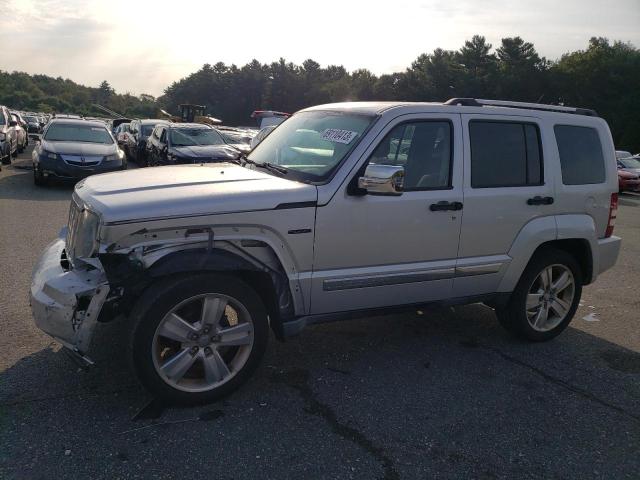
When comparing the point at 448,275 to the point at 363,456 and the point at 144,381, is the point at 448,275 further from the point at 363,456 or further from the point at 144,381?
the point at 144,381

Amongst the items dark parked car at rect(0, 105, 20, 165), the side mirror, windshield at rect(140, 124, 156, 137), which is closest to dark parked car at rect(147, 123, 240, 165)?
dark parked car at rect(0, 105, 20, 165)

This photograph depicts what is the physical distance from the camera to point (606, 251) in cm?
511

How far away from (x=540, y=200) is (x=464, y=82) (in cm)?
5724

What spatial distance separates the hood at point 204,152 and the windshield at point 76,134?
208 centimetres

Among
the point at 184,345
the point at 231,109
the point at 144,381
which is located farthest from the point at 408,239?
the point at 231,109

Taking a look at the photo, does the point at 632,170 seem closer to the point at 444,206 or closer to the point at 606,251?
the point at 606,251

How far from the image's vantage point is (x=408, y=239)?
4.04 m

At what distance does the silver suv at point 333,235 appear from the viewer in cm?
328

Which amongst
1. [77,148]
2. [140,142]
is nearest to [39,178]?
[77,148]

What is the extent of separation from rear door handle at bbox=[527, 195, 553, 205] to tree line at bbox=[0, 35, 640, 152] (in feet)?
172

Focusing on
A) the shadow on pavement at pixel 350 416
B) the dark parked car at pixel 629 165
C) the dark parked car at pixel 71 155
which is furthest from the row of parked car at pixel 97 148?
the dark parked car at pixel 629 165

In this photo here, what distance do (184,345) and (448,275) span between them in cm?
209

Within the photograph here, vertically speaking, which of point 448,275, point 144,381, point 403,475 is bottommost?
point 403,475

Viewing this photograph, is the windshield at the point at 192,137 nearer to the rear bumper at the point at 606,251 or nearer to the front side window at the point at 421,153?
the front side window at the point at 421,153
